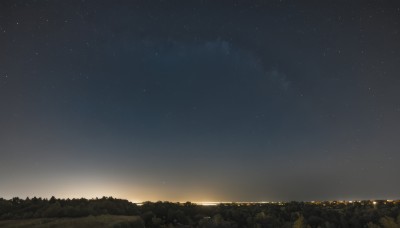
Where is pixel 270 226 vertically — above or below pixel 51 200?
below

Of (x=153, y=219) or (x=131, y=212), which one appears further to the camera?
(x=131, y=212)

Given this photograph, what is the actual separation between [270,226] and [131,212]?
307 inches

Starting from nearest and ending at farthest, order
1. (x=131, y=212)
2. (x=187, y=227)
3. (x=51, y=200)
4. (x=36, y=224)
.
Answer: (x=36, y=224), (x=187, y=227), (x=131, y=212), (x=51, y=200)

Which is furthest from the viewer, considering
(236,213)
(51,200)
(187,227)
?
(51,200)

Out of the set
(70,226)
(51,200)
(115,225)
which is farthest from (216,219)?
(51,200)

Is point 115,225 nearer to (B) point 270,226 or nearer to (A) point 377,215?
(B) point 270,226

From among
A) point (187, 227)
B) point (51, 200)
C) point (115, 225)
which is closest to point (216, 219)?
point (187, 227)

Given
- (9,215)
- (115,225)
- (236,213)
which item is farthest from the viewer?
(236,213)

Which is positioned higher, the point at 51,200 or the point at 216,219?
the point at 51,200

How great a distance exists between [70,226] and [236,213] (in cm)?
1214

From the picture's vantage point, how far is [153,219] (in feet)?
59.0

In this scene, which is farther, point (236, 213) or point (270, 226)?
point (236, 213)

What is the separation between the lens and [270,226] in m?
18.9

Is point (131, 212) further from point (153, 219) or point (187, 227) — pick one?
point (187, 227)
